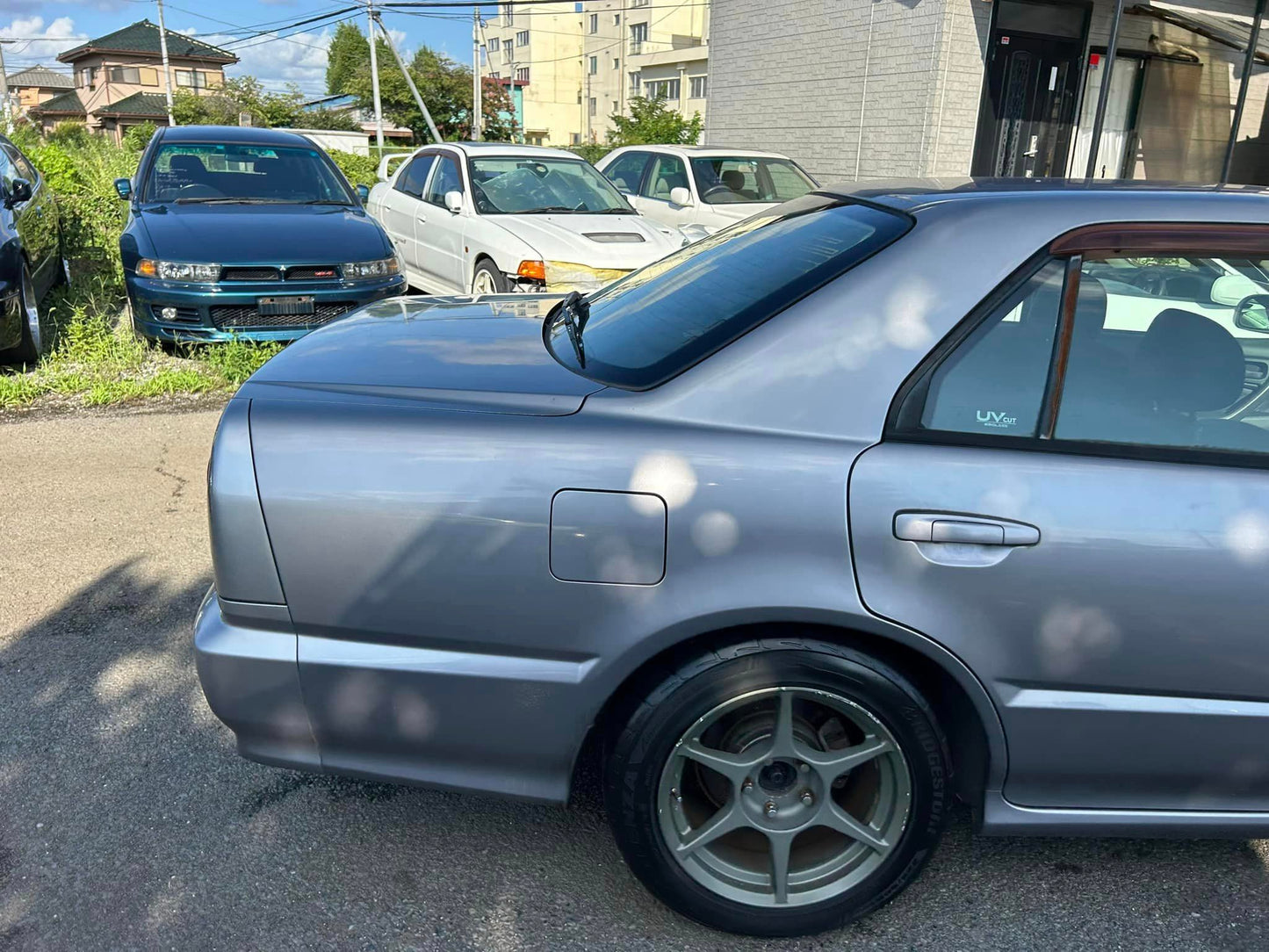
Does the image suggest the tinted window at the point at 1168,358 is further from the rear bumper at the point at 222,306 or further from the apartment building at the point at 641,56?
the apartment building at the point at 641,56

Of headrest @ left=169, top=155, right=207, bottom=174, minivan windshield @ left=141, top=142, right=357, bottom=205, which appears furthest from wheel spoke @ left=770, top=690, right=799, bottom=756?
headrest @ left=169, top=155, right=207, bottom=174

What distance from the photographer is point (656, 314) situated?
2.59 m

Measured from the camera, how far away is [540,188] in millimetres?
8648

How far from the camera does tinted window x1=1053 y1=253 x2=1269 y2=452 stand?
2.14 metres

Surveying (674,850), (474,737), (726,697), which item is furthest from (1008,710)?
(474,737)

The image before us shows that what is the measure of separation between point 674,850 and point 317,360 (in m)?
1.47

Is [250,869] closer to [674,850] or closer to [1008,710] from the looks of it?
[674,850]

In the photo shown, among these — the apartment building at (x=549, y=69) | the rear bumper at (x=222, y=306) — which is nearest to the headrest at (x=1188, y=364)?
the rear bumper at (x=222, y=306)

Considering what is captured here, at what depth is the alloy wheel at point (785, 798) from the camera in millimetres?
2178

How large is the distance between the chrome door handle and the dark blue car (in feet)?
18.2

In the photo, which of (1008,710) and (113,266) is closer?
(1008,710)

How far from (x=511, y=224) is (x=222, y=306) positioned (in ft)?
7.45

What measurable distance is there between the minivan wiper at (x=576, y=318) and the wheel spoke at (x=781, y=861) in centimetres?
117

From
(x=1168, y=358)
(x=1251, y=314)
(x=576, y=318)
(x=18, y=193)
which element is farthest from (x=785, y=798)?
(x=18, y=193)
